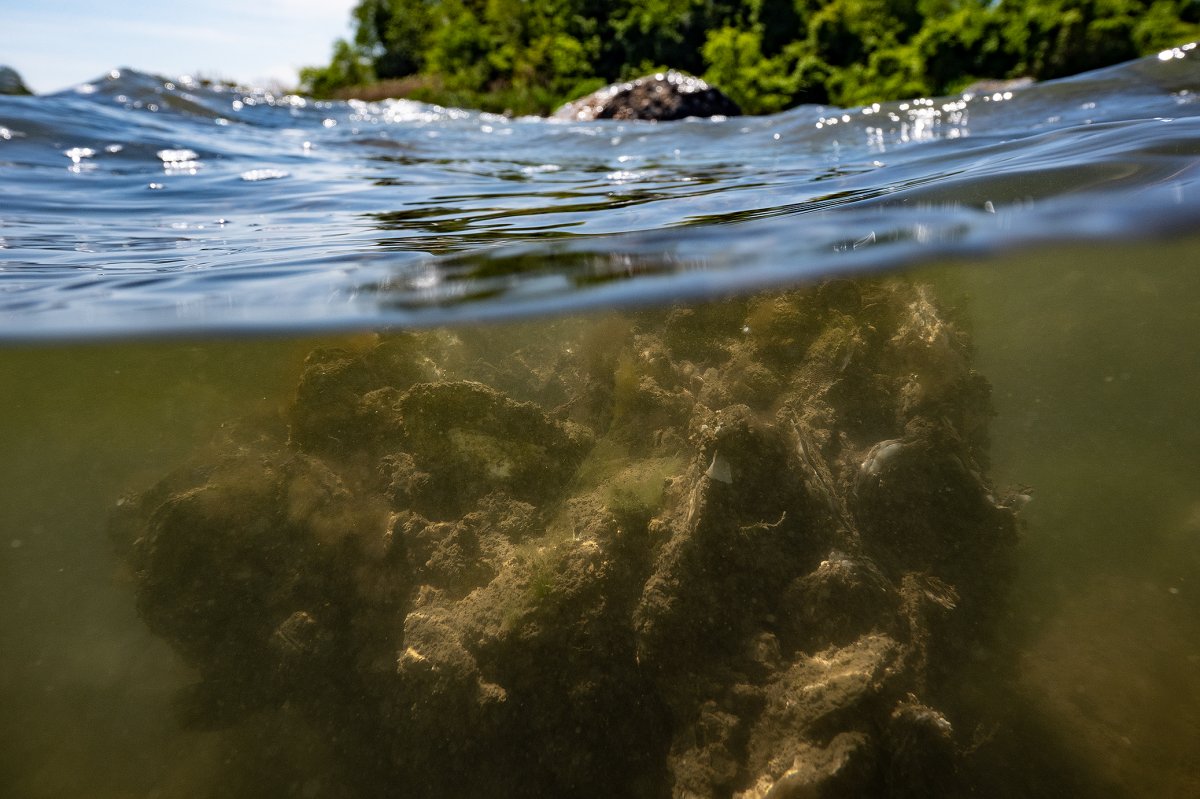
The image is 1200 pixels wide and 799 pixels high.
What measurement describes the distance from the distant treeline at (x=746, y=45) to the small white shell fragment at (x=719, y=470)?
1529 centimetres

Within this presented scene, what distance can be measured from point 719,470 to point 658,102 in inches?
446

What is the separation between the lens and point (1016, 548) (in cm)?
375

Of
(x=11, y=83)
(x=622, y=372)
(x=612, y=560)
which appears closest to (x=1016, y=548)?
(x=612, y=560)

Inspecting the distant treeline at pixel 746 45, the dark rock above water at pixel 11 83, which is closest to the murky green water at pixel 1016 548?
the dark rock above water at pixel 11 83

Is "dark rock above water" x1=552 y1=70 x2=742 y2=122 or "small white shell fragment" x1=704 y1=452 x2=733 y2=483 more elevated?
"dark rock above water" x1=552 y1=70 x2=742 y2=122

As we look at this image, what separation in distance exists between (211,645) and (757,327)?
3069 millimetres

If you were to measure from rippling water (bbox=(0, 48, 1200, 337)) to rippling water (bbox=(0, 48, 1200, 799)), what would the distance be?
0.03m

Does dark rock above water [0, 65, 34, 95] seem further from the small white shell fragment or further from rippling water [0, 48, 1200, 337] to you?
the small white shell fragment

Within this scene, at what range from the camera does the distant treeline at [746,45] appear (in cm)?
1497

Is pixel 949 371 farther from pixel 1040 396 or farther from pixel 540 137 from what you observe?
pixel 540 137

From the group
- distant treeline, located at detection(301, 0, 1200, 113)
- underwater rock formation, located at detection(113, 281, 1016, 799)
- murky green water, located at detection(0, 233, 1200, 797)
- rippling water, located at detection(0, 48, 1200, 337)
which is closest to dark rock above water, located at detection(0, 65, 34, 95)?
rippling water, located at detection(0, 48, 1200, 337)

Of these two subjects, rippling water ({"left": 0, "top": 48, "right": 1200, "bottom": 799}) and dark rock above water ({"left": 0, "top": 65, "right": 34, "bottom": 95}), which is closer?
rippling water ({"left": 0, "top": 48, "right": 1200, "bottom": 799})

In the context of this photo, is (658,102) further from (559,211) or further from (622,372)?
(622,372)

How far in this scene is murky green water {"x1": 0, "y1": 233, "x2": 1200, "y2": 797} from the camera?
3379mm
